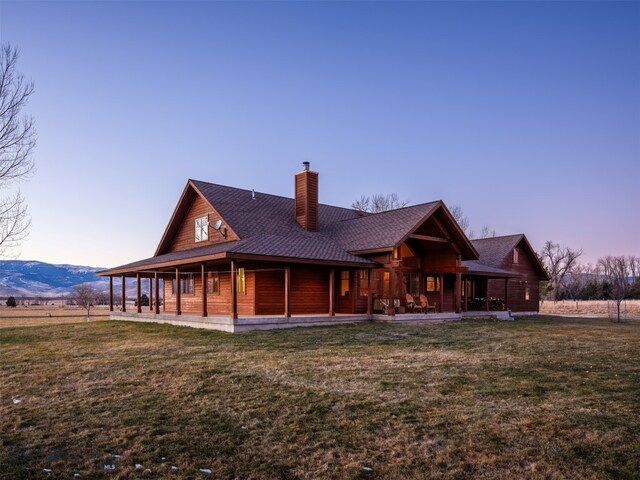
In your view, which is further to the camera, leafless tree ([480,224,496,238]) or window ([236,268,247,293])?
leafless tree ([480,224,496,238])

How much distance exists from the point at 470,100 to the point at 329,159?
54.5 feet

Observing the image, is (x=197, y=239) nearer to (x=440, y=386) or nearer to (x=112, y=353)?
A: (x=112, y=353)

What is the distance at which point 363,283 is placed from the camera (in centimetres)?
2186

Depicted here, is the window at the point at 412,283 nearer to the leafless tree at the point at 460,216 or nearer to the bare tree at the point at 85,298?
the bare tree at the point at 85,298

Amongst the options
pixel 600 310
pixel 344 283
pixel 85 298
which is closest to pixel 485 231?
pixel 600 310

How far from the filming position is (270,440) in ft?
17.8

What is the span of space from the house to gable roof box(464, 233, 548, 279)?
17.7 ft

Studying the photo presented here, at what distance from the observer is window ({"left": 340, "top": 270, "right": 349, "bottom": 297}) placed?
2166 cm

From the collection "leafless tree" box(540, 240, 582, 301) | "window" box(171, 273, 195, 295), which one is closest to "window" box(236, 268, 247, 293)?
"window" box(171, 273, 195, 295)

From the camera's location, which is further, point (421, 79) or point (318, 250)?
point (421, 79)

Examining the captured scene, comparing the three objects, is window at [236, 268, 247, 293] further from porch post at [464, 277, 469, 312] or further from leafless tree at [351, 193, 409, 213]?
leafless tree at [351, 193, 409, 213]

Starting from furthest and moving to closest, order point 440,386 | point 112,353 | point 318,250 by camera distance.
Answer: point 318,250
point 112,353
point 440,386

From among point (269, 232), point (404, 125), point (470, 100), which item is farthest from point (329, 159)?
point (269, 232)

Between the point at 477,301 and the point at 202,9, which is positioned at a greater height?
the point at 202,9
